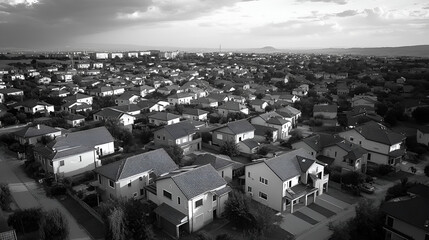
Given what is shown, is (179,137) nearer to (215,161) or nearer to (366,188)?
(215,161)

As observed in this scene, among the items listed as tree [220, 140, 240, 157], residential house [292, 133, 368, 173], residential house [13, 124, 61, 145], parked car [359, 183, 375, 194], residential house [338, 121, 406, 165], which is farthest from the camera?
residential house [13, 124, 61, 145]

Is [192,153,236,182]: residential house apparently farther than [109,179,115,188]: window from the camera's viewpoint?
Yes

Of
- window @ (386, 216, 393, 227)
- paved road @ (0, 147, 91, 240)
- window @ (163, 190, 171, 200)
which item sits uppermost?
window @ (163, 190, 171, 200)

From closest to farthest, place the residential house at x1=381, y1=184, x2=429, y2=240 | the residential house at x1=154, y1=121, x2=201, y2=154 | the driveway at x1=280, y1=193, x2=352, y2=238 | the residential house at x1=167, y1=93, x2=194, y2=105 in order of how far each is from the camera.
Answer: the residential house at x1=381, y1=184, x2=429, y2=240
the driveway at x1=280, y1=193, x2=352, y2=238
the residential house at x1=154, y1=121, x2=201, y2=154
the residential house at x1=167, y1=93, x2=194, y2=105

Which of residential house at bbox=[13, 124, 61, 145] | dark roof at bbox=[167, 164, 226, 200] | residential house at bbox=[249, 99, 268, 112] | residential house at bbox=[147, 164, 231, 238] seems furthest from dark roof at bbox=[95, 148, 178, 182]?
residential house at bbox=[249, 99, 268, 112]

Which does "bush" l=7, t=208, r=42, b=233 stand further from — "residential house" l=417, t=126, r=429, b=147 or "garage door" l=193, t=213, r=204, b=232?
"residential house" l=417, t=126, r=429, b=147

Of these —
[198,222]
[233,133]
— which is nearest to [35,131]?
[233,133]

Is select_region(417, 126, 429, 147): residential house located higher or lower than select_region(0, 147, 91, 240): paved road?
higher
